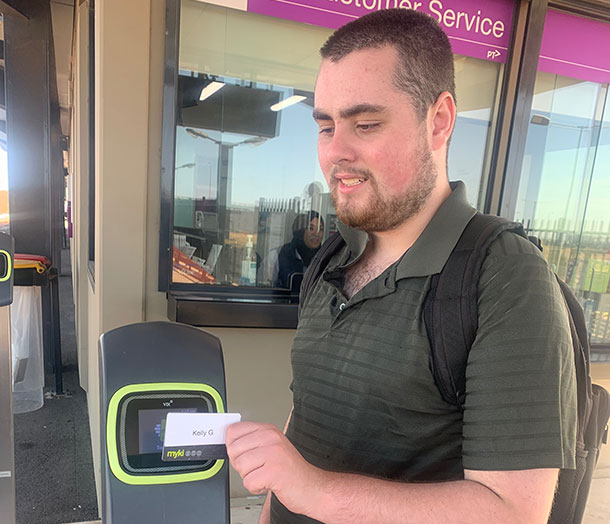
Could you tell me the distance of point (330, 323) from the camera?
1.03 m

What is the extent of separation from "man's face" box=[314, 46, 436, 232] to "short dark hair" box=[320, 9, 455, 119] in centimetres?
2

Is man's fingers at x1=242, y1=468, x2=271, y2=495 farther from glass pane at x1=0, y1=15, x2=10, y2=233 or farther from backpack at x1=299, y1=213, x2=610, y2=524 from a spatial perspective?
glass pane at x1=0, y1=15, x2=10, y2=233

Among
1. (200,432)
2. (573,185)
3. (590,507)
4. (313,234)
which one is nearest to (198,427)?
(200,432)

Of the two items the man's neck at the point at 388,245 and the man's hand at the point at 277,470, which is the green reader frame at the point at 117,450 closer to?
the man's hand at the point at 277,470

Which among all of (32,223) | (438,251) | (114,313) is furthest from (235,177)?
(32,223)

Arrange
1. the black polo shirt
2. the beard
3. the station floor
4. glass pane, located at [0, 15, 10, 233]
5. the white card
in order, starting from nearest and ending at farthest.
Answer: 1. the black polo shirt
2. the white card
3. the beard
4. the station floor
5. glass pane, located at [0, 15, 10, 233]

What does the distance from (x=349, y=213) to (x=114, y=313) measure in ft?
4.76

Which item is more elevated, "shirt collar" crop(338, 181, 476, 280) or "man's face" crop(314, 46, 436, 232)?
"man's face" crop(314, 46, 436, 232)

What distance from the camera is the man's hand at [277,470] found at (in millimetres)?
763

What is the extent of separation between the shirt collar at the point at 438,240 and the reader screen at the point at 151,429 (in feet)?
1.87

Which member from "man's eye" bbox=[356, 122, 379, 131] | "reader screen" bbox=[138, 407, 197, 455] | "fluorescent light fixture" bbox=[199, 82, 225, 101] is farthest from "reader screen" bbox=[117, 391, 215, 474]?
"fluorescent light fixture" bbox=[199, 82, 225, 101]

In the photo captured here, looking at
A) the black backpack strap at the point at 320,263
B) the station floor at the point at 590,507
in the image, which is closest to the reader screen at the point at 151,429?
the black backpack strap at the point at 320,263

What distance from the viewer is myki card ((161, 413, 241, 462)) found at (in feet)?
2.81

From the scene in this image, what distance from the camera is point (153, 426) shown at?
948 millimetres
